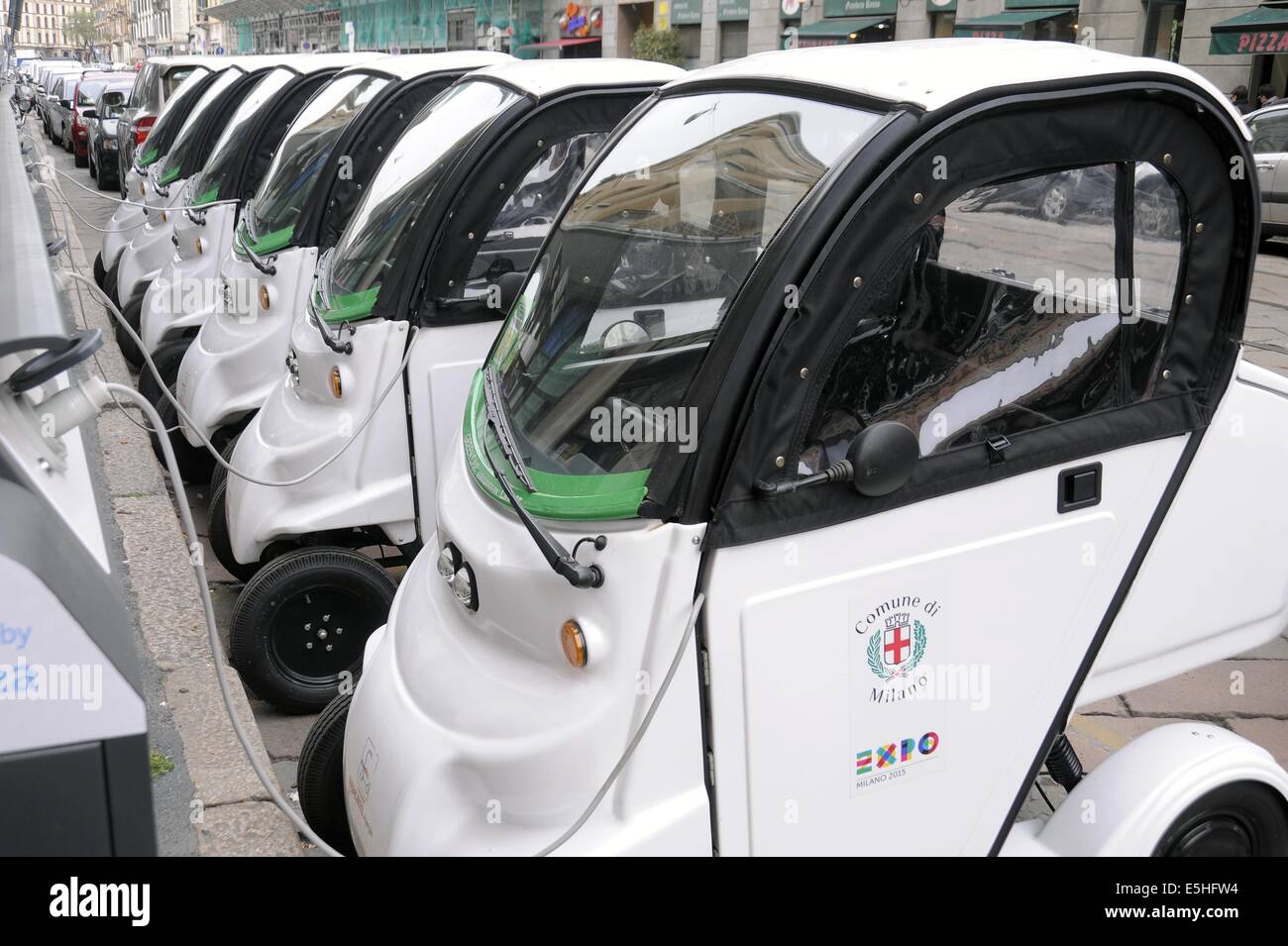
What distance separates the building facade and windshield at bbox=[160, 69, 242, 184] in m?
99.1

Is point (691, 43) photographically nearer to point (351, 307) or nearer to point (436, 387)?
point (351, 307)

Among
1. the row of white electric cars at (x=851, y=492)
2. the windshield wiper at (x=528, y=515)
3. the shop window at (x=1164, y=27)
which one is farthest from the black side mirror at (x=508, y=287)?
the shop window at (x=1164, y=27)

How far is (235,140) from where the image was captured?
7688 mm

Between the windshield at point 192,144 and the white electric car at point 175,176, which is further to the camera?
the windshield at point 192,144

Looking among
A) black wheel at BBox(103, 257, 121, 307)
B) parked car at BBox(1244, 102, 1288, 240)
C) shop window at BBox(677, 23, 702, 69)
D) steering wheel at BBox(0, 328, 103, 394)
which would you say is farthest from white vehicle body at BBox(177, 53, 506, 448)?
shop window at BBox(677, 23, 702, 69)

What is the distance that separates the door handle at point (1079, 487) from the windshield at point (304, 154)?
416cm

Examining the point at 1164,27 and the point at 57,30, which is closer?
the point at 1164,27

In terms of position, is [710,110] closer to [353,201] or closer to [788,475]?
[788,475]

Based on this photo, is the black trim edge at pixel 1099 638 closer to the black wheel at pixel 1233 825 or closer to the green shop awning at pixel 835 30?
the black wheel at pixel 1233 825

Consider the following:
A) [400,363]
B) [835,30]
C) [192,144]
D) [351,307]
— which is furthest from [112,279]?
[835,30]

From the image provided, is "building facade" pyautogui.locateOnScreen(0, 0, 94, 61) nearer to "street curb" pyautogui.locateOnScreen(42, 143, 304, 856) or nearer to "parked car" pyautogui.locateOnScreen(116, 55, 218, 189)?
"parked car" pyautogui.locateOnScreen(116, 55, 218, 189)

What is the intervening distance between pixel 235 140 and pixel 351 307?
3.95 meters

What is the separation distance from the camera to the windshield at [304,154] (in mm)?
5734
